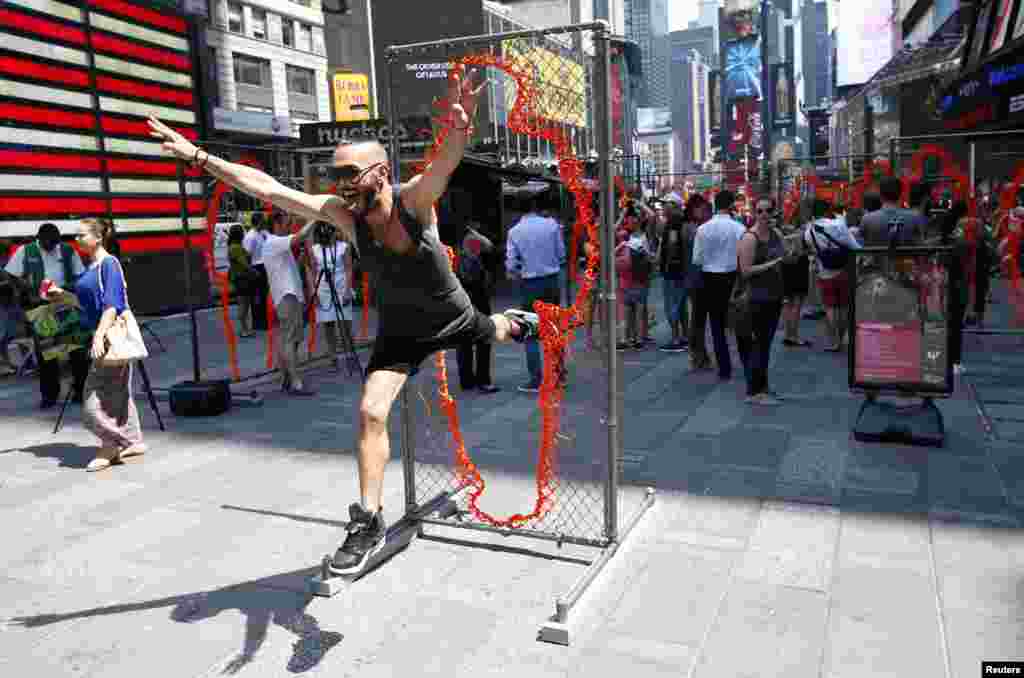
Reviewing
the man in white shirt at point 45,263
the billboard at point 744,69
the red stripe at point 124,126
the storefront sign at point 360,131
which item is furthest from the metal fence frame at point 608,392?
the billboard at point 744,69

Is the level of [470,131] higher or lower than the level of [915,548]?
higher

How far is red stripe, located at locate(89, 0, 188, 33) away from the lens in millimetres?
15375

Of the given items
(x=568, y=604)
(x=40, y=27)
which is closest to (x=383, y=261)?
(x=568, y=604)

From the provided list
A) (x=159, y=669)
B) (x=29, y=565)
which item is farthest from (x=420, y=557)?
(x=29, y=565)

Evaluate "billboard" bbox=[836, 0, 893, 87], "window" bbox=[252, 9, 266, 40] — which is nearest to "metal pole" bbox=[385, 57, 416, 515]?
"window" bbox=[252, 9, 266, 40]

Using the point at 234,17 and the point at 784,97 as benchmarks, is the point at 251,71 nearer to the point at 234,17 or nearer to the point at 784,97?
the point at 234,17

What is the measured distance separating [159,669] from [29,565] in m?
1.71

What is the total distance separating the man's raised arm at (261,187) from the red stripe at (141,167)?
11.9 meters

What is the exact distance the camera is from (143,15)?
52.9ft

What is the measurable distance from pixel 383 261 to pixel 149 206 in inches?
562

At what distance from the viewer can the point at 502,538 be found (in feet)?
15.6

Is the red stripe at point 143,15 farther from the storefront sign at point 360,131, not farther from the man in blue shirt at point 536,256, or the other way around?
the man in blue shirt at point 536,256

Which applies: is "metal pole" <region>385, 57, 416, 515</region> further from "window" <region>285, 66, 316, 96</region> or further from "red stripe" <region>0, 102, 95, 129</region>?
"window" <region>285, 66, 316, 96</region>

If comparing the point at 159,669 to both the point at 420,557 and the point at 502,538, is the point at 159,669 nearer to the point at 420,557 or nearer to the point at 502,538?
the point at 420,557
